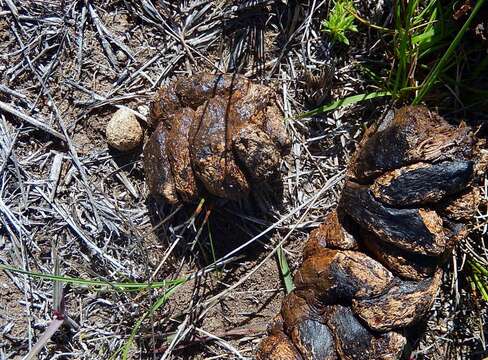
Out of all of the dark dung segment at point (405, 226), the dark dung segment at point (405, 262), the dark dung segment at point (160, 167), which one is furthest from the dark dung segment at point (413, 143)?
the dark dung segment at point (160, 167)

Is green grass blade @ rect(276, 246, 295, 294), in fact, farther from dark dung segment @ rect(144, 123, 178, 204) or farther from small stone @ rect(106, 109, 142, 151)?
small stone @ rect(106, 109, 142, 151)

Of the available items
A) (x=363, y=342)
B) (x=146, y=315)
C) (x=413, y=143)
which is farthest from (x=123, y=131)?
(x=363, y=342)

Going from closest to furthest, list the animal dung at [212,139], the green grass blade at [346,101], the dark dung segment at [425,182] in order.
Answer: the dark dung segment at [425,182] < the animal dung at [212,139] < the green grass blade at [346,101]

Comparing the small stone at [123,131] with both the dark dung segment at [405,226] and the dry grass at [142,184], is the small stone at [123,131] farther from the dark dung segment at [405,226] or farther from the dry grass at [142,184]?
the dark dung segment at [405,226]

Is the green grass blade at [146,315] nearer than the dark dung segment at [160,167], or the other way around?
the dark dung segment at [160,167]

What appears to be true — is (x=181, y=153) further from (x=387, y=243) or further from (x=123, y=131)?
(x=387, y=243)
